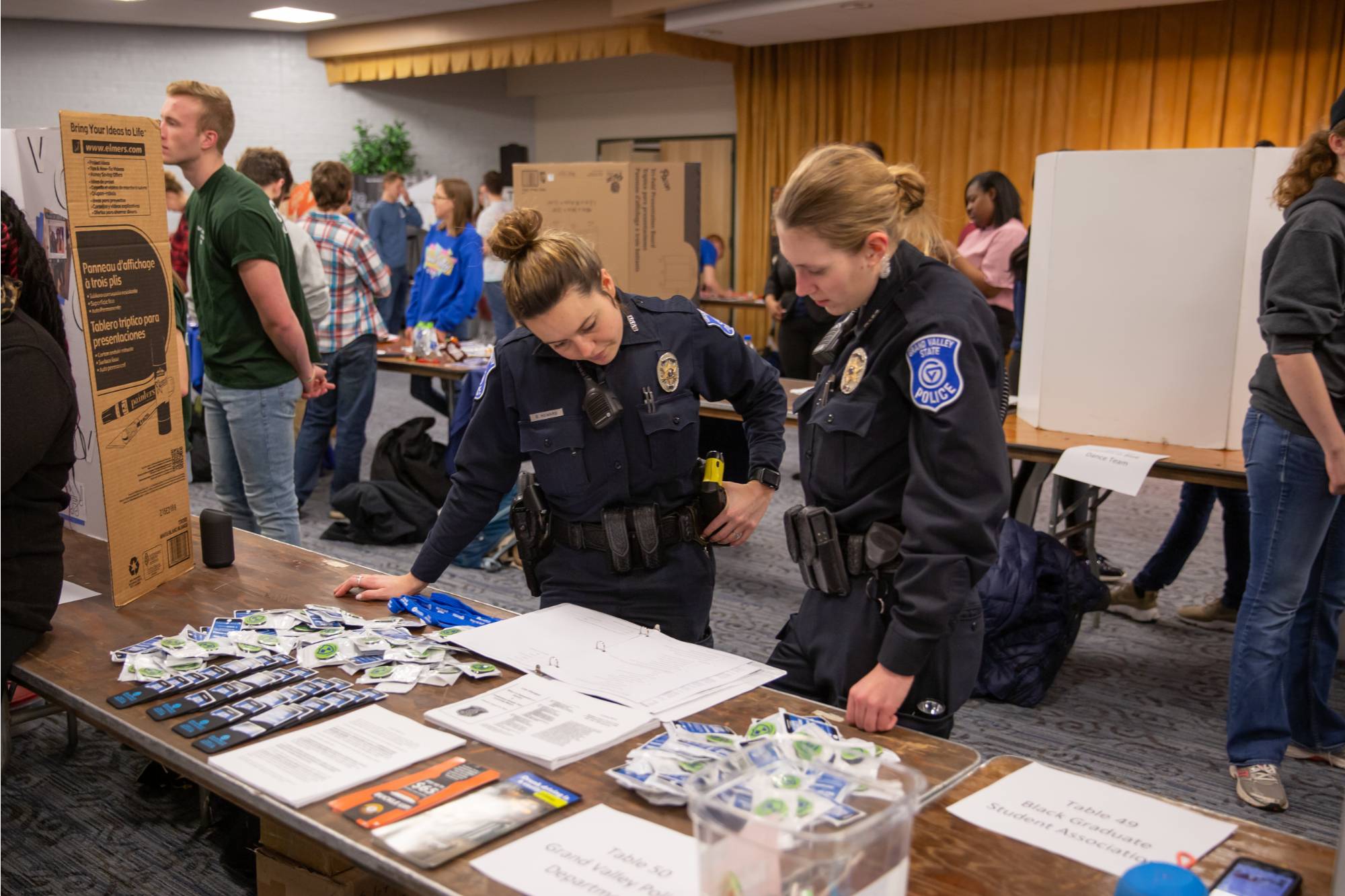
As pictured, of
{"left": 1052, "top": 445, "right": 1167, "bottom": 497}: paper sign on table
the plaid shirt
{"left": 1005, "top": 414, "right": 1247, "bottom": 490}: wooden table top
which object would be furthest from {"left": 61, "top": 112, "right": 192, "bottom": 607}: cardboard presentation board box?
the plaid shirt

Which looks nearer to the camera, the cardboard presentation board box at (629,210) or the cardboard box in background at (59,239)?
the cardboard box in background at (59,239)

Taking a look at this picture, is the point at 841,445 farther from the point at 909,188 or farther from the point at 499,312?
the point at 499,312

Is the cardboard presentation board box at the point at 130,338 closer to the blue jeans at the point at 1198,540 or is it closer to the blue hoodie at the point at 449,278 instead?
the blue jeans at the point at 1198,540

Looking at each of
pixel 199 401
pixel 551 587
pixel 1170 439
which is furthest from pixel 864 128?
pixel 551 587

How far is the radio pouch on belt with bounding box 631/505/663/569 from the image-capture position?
6.28 feet

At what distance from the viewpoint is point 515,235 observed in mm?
1802

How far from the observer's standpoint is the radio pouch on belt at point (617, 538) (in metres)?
1.91

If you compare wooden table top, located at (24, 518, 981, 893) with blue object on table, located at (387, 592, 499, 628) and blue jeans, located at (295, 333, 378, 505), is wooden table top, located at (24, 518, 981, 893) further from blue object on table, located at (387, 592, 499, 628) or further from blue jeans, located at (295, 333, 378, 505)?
blue jeans, located at (295, 333, 378, 505)

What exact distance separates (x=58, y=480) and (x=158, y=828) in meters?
0.99

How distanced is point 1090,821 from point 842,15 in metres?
7.63

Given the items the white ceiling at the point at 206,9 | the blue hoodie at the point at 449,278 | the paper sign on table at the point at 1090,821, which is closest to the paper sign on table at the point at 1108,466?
the paper sign on table at the point at 1090,821

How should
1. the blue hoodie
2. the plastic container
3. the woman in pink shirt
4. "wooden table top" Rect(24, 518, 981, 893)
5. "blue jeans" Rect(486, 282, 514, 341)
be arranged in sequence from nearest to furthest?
the plastic container
"wooden table top" Rect(24, 518, 981, 893)
the woman in pink shirt
the blue hoodie
"blue jeans" Rect(486, 282, 514, 341)

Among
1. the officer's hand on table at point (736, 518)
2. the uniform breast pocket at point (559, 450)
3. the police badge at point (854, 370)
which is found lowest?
the officer's hand on table at point (736, 518)

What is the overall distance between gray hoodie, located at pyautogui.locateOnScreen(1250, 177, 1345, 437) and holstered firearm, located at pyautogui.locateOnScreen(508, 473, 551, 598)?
1.51 m
